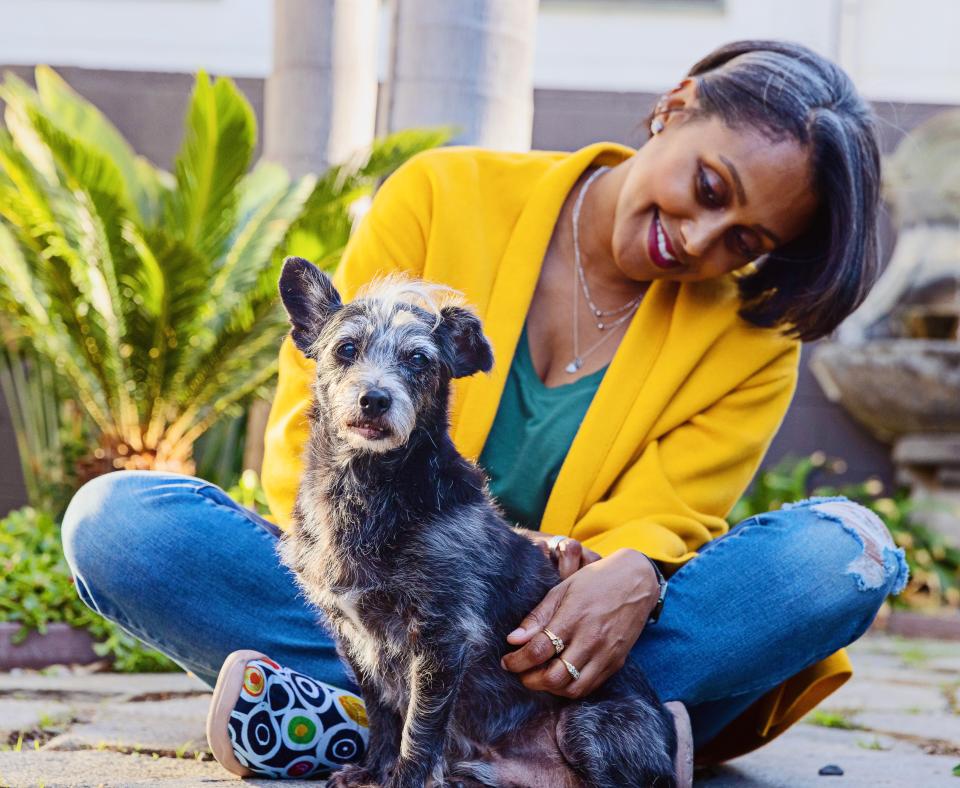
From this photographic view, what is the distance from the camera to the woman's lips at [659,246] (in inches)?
112

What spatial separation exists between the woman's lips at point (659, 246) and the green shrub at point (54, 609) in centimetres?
270

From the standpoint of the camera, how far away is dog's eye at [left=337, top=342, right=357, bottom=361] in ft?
6.47

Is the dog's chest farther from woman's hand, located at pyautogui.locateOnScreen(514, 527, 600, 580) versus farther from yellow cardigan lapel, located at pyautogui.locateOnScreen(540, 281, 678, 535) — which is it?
yellow cardigan lapel, located at pyautogui.locateOnScreen(540, 281, 678, 535)

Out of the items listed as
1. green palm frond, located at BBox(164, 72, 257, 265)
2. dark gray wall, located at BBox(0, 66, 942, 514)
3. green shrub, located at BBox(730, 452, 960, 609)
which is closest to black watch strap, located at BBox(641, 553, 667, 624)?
green palm frond, located at BBox(164, 72, 257, 265)

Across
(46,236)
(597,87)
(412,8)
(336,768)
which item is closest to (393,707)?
(336,768)

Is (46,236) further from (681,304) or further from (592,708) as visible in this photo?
(592,708)

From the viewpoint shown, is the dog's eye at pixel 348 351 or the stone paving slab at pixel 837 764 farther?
the stone paving slab at pixel 837 764

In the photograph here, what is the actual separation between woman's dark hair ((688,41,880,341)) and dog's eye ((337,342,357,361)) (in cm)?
122

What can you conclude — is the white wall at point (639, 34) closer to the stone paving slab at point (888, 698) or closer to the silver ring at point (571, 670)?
the stone paving slab at point (888, 698)

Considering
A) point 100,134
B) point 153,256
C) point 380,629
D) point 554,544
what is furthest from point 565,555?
point 100,134

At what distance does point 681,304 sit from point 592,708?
1.22m

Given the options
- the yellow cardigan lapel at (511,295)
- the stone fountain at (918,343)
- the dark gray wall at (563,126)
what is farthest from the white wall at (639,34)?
the yellow cardigan lapel at (511,295)

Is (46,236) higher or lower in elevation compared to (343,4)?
lower

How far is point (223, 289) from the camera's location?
5.62 m
